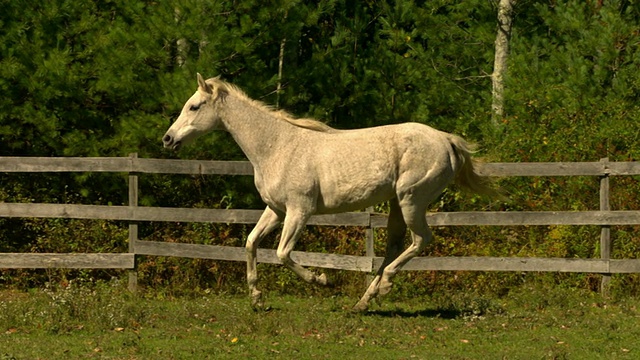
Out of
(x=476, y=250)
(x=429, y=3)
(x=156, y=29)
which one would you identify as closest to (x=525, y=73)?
(x=429, y=3)

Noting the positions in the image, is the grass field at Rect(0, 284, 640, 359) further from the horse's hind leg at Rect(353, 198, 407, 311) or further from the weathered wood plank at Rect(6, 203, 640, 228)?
the weathered wood plank at Rect(6, 203, 640, 228)

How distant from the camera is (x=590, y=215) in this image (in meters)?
11.8

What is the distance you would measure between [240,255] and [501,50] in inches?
240

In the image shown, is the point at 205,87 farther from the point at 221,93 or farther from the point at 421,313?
the point at 421,313

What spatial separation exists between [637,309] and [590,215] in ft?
4.33

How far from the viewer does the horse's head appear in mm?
10836

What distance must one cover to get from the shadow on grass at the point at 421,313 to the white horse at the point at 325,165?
0.19m

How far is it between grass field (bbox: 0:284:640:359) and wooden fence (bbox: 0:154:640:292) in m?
0.45

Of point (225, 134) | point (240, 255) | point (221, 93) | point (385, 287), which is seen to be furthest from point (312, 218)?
point (225, 134)

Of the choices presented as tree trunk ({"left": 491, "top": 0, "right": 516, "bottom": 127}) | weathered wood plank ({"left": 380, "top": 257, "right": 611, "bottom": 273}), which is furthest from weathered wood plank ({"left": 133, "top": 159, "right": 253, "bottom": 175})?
tree trunk ({"left": 491, "top": 0, "right": 516, "bottom": 127})

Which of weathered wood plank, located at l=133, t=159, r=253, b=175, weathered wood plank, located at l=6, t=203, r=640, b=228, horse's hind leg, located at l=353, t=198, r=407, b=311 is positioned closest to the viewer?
horse's hind leg, located at l=353, t=198, r=407, b=311

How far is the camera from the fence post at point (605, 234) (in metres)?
11.9

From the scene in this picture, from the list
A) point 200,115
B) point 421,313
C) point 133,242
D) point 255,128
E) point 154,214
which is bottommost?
point 421,313

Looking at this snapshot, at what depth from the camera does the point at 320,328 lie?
9609 millimetres
